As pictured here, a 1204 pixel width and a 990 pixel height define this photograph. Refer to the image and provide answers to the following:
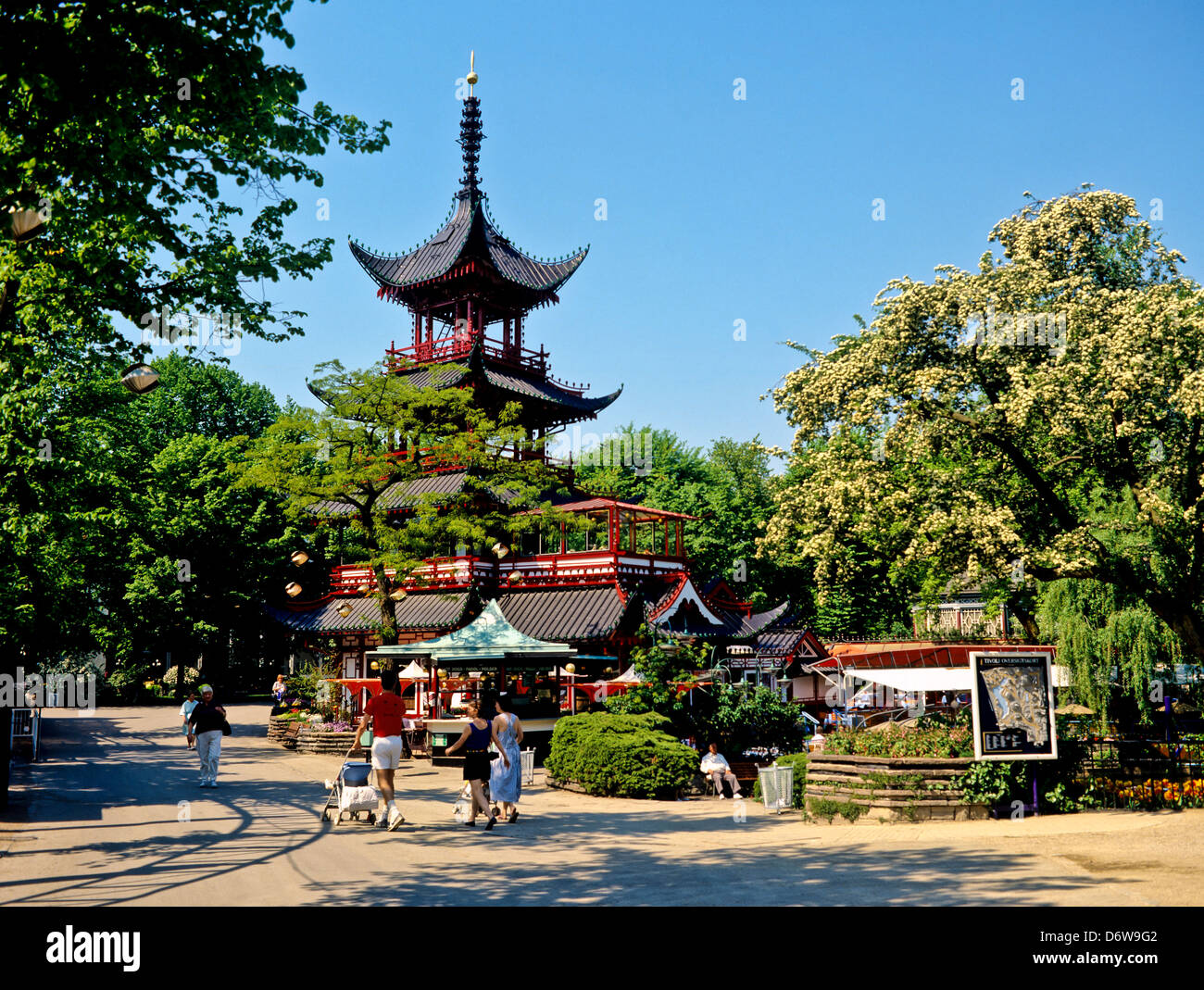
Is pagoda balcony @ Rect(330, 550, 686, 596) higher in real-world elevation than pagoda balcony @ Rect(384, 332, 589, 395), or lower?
lower

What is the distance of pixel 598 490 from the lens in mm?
60125

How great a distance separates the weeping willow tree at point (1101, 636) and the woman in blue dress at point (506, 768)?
13.1m

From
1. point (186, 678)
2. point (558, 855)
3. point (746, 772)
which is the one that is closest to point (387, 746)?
point (558, 855)

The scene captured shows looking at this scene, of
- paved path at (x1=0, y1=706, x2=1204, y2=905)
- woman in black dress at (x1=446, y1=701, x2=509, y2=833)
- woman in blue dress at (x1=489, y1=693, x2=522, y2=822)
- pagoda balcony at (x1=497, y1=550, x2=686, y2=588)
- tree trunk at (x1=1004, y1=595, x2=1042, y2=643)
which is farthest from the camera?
pagoda balcony at (x1=497, y1=550, x2=686, y2=588)

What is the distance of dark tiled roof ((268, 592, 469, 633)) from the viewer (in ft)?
116

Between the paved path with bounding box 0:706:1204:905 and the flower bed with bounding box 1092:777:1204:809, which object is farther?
the flower bed with bounding box 1092:777:1204:809

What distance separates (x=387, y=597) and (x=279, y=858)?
13188 mm

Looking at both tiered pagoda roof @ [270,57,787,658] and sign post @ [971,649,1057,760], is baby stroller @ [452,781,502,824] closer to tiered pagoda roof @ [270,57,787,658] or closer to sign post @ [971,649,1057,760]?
sign post @ [971,649,1057,760]

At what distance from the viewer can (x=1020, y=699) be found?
53.0 feet

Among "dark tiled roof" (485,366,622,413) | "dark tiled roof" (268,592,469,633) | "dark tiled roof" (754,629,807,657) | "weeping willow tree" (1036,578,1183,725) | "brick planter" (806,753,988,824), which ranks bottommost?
"brick planter" (806,753,988,824)

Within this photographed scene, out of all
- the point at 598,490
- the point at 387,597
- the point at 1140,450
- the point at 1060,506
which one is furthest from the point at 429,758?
the point at 598,490

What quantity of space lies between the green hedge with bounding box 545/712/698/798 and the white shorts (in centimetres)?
581

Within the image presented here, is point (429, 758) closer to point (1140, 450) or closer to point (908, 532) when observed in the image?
point (908, 532)

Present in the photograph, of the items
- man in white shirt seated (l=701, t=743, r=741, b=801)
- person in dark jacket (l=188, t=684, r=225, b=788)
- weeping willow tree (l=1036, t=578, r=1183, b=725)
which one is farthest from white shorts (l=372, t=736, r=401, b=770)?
weeping willow tree (l=1036, t=578, r=1183, b=725)
